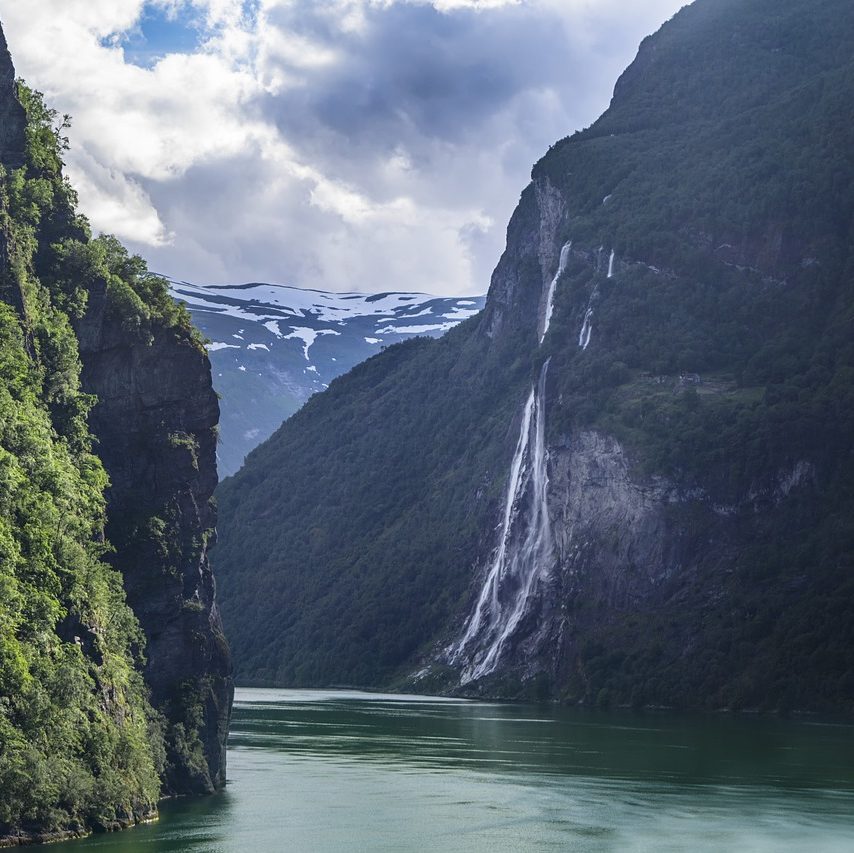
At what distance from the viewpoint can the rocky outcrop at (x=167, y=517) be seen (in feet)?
232

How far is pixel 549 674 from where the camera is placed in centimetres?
18312

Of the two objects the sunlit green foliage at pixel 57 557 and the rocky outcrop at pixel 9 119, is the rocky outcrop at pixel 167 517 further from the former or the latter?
the rocky outcrop at pixel 9 119

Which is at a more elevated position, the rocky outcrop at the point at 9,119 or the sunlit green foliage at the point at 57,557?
the rocky outcrop at the point at 9,119

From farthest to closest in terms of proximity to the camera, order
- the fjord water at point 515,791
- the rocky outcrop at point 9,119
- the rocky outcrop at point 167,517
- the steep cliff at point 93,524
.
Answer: the rocky outcrop at point 9,119, the rocky outcrop at point 167,517, the fjord water at point 515,791, the steep cliff at point 93,524

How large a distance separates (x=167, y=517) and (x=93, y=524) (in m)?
7.31

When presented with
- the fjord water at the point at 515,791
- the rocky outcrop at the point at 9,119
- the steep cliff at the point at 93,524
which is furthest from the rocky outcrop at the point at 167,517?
the rocky outcrop at the point at 9,119

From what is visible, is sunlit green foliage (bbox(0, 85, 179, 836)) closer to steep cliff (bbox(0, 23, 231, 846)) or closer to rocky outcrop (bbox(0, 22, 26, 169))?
steep cliff (bbox(0, 23, 231, 846))

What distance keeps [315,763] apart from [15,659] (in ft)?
138

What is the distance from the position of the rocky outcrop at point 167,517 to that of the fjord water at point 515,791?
374 centimetres

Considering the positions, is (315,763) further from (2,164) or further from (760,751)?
(2,164)

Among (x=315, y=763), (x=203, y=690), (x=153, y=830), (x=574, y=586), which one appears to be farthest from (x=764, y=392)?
(x=153, y=830)

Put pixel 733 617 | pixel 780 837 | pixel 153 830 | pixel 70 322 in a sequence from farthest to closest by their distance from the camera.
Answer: pixel 733 617
pixel 70 322
pixel 780 837
pixel 153 830

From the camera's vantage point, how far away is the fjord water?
62853mm

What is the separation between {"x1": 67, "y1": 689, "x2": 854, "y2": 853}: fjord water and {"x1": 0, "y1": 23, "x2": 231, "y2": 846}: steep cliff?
3.03 m
